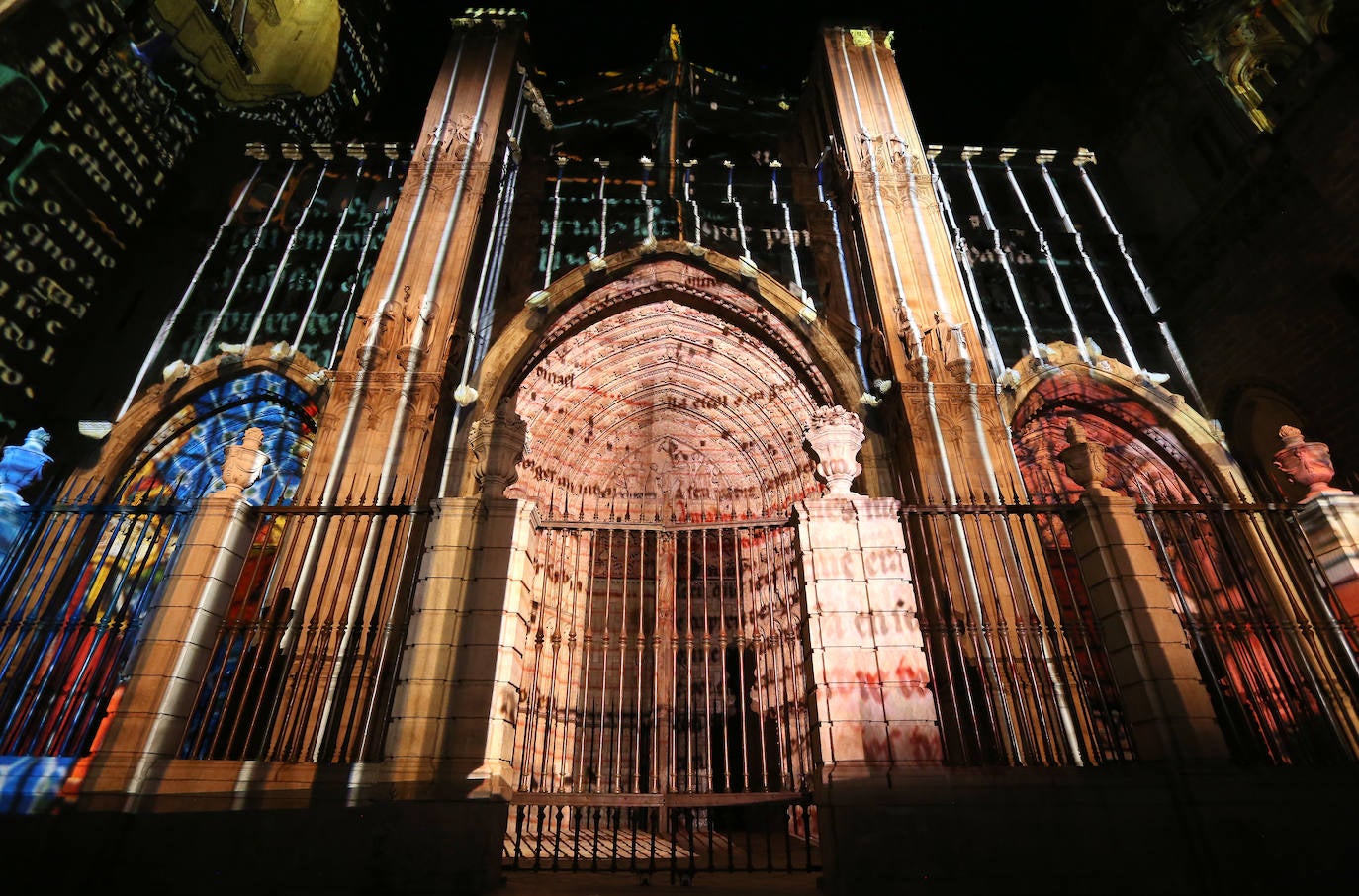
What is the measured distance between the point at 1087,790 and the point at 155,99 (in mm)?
18233

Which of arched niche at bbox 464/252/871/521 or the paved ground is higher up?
arched niche at bbox 464/252/871/521

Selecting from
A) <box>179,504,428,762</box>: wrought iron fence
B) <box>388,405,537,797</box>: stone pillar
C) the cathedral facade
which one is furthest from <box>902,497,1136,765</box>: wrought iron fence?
<box>179,504,428,762</box>: wrought iron fence

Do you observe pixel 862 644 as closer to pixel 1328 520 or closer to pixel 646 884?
pixel 646 884

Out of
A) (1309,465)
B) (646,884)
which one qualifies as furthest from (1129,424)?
(646,884)

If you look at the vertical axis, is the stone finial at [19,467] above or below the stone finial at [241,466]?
above

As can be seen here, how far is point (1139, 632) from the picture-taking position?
5.28 m

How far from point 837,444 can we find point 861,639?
173 cm

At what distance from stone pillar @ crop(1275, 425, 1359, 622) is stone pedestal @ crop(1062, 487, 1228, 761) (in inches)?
72.6

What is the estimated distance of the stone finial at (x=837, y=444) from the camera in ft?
19.2

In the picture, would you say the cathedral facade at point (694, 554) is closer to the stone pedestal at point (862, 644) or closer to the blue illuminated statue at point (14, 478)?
the stone pedestal at point (862, 644)

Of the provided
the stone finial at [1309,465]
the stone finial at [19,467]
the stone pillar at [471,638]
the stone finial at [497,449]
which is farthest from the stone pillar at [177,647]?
the stone finial at [1309,465]

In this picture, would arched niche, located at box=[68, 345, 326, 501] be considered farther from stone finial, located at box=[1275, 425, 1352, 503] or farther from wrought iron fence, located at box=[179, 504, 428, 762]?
stone finial, located at box=[1275, 425, 1352, 503]

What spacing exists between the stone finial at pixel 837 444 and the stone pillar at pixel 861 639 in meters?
0.01

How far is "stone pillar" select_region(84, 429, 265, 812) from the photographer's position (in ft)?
16.0
